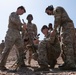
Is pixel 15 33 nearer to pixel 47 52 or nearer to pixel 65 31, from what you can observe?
pixel 47 52

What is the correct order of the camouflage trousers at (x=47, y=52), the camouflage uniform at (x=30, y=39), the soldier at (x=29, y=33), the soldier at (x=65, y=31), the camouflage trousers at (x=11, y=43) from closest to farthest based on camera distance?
the soldier at (x=65, y=31)
the camouflage trousers at (x=47, y=52)
the camouflage trousers at (x=11, y=43)
the camouflage uniform at (x=30, y=39)
the soldier at (x=29, y=33)

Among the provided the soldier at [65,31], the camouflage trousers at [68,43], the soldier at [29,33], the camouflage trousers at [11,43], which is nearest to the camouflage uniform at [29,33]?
the soldier at [29,33]

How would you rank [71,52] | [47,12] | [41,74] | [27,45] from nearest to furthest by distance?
1. [41,74]
2. [71,52]
3. [47,12]
4. [27,45]

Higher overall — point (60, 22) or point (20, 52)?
point (60, 22)

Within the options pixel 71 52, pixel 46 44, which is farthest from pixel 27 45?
pixel 71 52

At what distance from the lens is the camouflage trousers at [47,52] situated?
22.9ft

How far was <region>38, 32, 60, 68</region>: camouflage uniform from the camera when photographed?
7008mm

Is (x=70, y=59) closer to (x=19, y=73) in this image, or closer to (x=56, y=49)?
(x=56, y=49)

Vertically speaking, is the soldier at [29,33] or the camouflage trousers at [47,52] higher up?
the soldier at [29,33]

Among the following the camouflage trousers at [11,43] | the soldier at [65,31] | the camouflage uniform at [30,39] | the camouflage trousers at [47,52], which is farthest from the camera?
the camouflage uniform at [30,39]

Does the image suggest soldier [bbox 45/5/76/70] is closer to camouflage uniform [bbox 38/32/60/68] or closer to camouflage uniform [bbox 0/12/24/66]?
camouflage uniform [bbox 38/32/60/68]

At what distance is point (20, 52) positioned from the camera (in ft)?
25.8

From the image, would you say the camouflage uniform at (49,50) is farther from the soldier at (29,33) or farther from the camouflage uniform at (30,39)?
the soldier at (29,33)

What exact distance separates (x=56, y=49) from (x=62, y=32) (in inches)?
22.3
